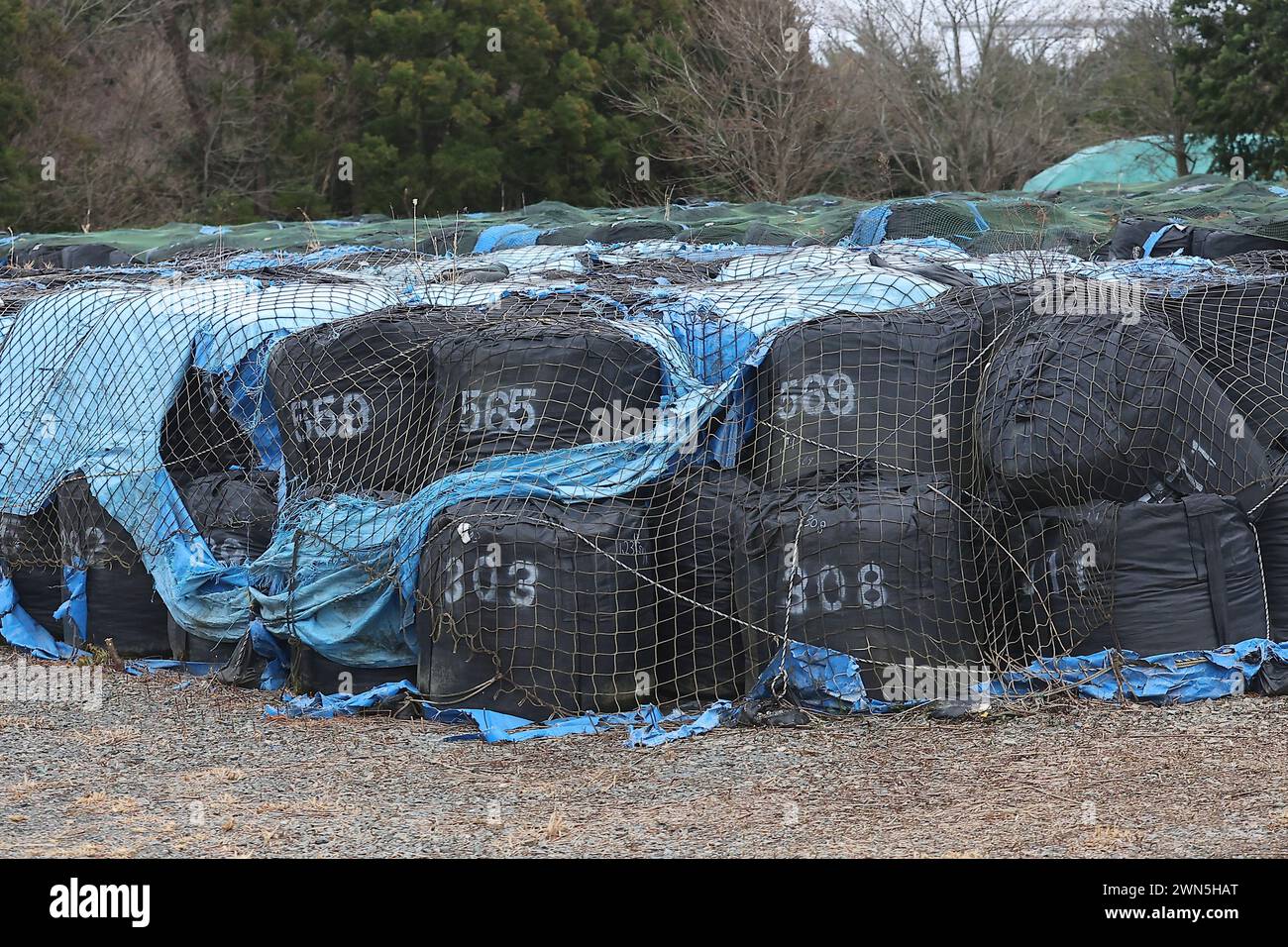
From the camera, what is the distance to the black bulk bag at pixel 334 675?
6.24 meters

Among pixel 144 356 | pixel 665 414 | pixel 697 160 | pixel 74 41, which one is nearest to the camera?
pixel 665 414

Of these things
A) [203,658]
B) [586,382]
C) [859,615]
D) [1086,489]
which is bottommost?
[203,658]

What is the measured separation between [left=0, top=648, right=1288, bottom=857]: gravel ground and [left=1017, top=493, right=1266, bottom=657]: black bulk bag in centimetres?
31

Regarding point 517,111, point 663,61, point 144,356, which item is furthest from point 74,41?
point 144,356

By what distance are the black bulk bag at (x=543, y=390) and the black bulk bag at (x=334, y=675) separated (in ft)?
2.71

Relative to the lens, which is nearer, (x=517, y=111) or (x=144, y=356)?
(x=144, y=356)

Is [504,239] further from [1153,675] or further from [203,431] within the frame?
[1153,675]

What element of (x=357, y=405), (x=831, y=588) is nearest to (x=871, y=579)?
(x=831, y=588)

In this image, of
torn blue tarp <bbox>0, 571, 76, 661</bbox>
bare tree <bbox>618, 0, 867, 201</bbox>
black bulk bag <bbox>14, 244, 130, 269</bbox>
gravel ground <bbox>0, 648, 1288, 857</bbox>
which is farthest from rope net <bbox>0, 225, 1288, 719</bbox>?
bare tree <bbox>618, 0, 867, 201</bbox>

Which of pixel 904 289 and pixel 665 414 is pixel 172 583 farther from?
pixel 904 289

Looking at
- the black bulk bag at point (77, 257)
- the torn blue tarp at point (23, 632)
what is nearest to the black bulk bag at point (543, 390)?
the torn blue tarp at point (23, 632)

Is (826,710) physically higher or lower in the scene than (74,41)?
lower

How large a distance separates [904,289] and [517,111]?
2113cm

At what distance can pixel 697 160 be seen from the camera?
83.3ft
